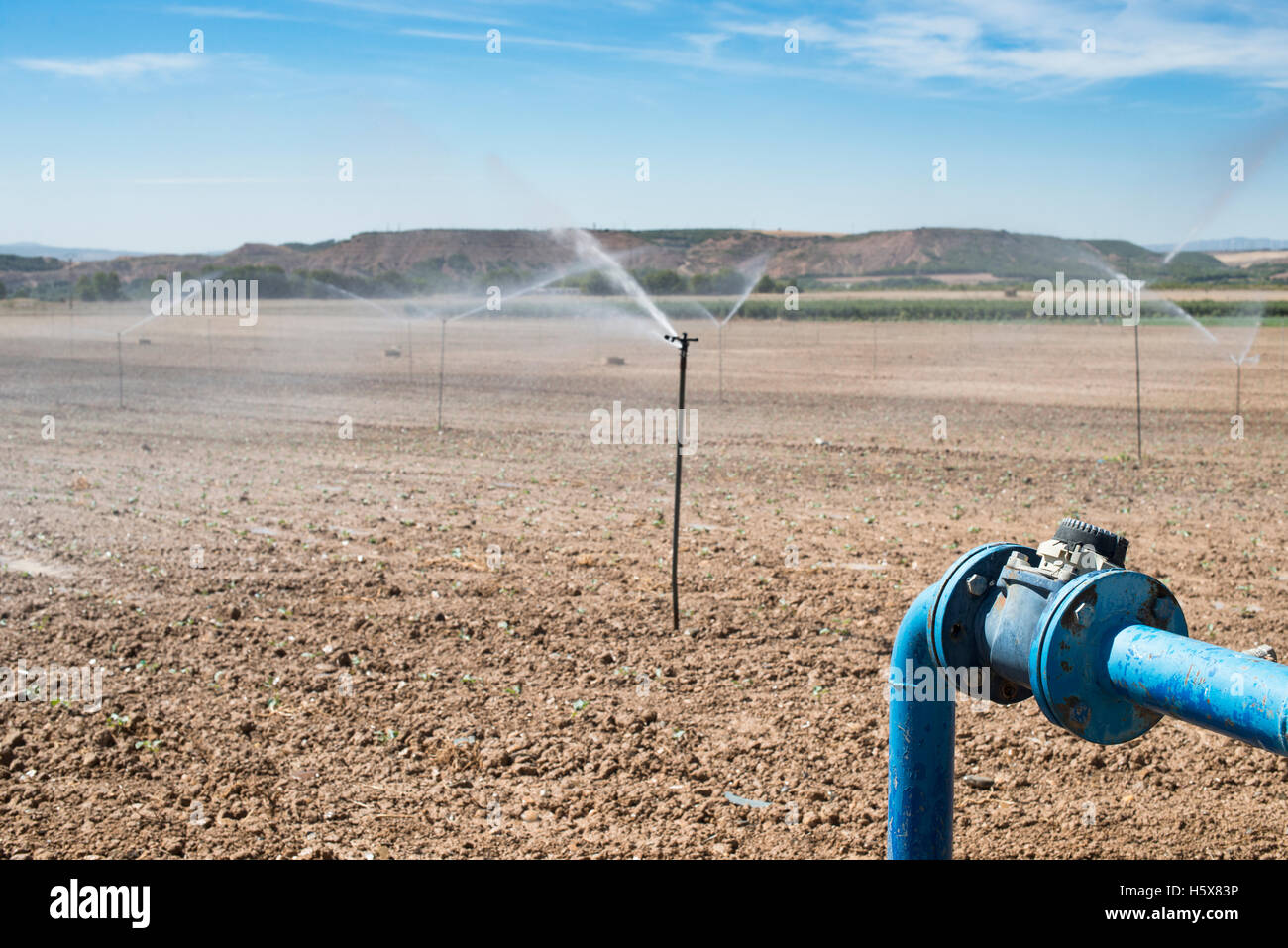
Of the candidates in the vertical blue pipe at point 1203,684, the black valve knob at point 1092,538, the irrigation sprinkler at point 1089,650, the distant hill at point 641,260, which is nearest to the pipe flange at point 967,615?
the irrigation sprinkler at point 1089,650

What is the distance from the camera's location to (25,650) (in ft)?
22.6

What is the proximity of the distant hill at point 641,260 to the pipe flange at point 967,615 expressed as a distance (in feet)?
271

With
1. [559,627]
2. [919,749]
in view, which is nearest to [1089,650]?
[919,749]

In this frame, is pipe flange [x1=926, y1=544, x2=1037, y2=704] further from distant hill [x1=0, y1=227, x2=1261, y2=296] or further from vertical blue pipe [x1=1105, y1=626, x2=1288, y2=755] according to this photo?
distant hill [x1=0, y1=227, x2=1261, y2=296]

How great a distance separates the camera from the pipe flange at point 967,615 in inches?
→ 78.5

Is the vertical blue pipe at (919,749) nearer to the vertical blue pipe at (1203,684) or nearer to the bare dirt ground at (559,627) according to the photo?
the vertical blue pipe at (1203,684)

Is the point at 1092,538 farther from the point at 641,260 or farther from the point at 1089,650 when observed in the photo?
the point at 641,260

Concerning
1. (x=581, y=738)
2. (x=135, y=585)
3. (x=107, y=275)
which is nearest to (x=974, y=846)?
(x=581, y=738)

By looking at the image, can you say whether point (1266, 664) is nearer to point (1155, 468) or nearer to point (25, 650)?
point (25, 650)

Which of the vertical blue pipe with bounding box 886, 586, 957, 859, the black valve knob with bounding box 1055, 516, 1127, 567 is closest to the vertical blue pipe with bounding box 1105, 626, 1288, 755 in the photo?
the black valve knob with bounding box 1055, 516, 1127, 567

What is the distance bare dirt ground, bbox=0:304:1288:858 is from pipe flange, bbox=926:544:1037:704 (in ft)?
9.26

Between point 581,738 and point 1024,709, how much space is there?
2.52 meters

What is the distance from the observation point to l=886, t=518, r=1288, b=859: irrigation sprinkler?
1.60 meters

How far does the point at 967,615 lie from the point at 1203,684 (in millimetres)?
464
